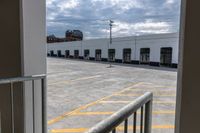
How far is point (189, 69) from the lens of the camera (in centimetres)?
119

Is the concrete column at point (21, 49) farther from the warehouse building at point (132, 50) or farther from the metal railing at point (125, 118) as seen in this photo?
the warehouse building at point (132, 50)

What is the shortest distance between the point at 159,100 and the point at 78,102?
2583mm

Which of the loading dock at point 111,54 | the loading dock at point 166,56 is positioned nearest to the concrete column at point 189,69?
the loading dock at point 166,56

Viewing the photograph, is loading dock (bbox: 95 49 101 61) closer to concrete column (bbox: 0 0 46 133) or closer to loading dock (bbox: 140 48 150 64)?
loading dock (bbox: 140 48 150 64)

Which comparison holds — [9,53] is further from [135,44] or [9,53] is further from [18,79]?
[135,44]

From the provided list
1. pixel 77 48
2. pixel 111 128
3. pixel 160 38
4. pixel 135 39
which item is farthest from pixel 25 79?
pixel 77 48

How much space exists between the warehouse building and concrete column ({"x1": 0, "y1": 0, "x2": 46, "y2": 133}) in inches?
533

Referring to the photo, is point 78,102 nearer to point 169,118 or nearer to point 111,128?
point 169,118

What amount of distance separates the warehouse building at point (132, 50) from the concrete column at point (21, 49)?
13.5m

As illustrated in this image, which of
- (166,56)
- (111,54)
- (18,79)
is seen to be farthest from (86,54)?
(18,79)

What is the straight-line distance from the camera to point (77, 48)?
103 ft

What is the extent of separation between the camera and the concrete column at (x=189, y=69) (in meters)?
1.17

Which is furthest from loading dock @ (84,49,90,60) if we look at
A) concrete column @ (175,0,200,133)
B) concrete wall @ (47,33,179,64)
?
concrete column @ (175,0,200,133)

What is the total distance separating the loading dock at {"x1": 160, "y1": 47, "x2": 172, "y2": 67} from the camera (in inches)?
763
